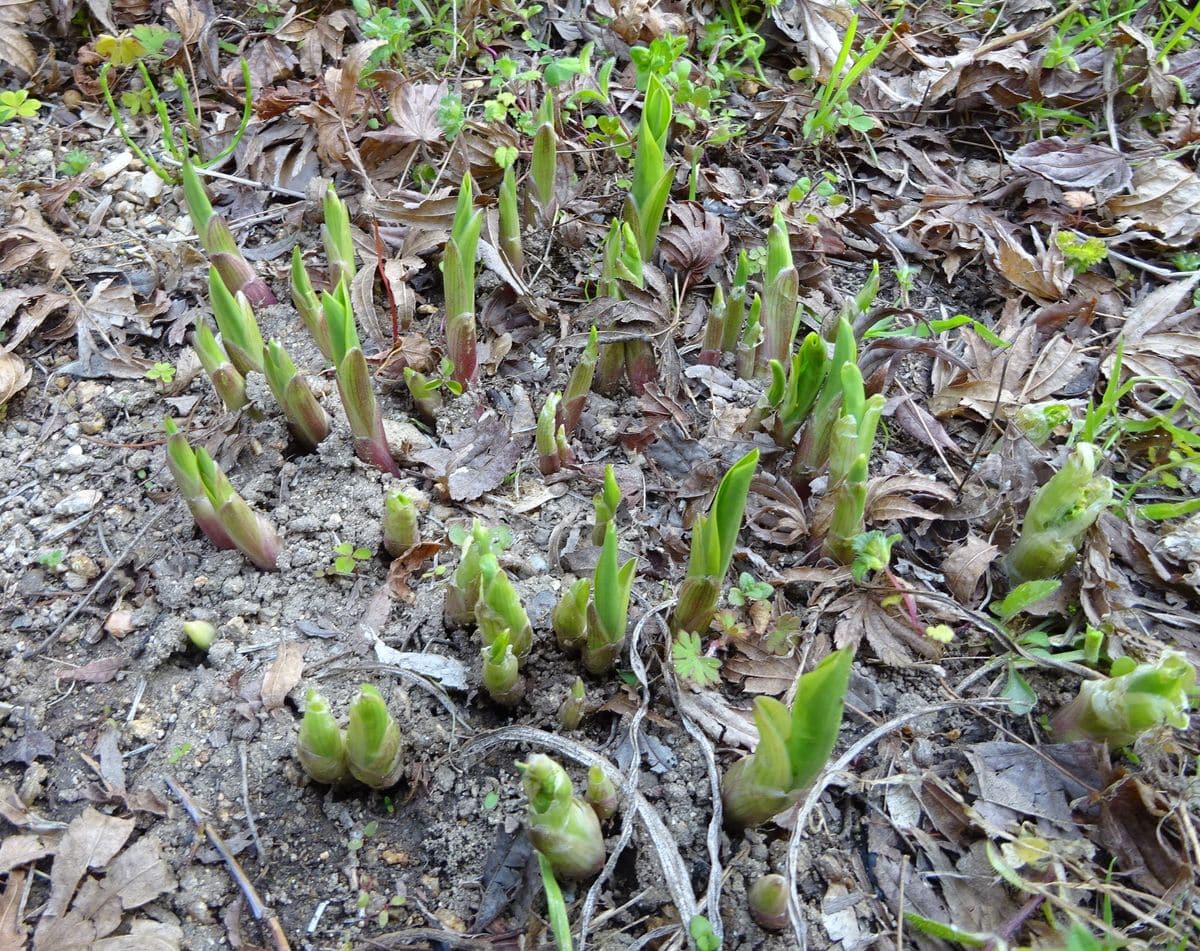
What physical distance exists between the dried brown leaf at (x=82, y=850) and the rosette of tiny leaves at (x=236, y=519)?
0.55 meters

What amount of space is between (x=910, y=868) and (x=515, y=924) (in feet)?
2.24

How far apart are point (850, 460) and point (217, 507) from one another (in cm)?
127

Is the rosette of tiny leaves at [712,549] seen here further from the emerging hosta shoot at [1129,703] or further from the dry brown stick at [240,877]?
the dry brown stick at [240,877]

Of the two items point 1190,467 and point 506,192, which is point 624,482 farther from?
point 1190,467

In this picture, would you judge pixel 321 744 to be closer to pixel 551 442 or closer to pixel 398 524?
pixel 398 524

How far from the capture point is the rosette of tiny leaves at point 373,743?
4.45 ft

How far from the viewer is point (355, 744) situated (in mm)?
1410

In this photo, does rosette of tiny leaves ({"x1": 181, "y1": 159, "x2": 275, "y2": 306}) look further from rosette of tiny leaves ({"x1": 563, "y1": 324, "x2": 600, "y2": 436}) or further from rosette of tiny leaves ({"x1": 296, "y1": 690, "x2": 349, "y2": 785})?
rosette of tiny leaves ({"x1": 296, "y1": 690, "x2": 349, "y2": 785})

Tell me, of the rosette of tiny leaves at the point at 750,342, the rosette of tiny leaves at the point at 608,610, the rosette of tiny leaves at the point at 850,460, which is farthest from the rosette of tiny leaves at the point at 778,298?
the rosette of tiny leaves at the point at 608,610

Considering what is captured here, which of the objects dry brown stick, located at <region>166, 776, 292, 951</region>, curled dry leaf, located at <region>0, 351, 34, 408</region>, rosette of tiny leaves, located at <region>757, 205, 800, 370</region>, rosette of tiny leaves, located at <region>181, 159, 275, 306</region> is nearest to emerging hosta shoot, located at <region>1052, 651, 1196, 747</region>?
rosette of tiny leaves, located at <region>757, 205, 800, 370</region>

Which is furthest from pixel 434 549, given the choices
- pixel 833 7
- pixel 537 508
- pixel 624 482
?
pixel 833 7

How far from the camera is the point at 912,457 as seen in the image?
215 centimetres

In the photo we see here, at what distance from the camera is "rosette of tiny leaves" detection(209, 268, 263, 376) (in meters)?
1.88

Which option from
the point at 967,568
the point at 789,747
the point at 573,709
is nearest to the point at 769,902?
the point at 789,747
